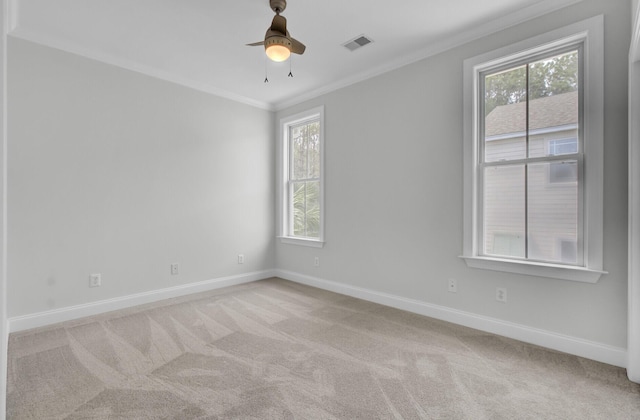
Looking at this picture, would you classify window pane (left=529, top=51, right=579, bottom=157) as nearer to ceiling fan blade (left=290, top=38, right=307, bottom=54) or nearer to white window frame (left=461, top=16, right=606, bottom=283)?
white window frame (left=461, top=16, right=606, bottom=283)

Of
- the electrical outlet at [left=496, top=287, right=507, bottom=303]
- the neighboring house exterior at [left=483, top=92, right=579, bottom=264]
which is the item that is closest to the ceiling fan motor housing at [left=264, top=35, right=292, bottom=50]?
the neighboring house exterior at [left=483, top=92, right=579, bottom=264]

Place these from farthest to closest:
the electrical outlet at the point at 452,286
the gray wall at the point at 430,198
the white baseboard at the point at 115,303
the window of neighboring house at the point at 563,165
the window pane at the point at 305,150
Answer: the window pane at the point at 305,150, the electrical outlet at the point at 452,286, the white baseboard at the point at 115,303, the window of neighboring house at the point at 563,165, the gray wall at the point at 430,198

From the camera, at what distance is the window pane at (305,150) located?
4586mm

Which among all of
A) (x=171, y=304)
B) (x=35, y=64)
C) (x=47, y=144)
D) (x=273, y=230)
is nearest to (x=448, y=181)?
(x=273, y=230)

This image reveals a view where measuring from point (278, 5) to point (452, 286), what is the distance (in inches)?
112

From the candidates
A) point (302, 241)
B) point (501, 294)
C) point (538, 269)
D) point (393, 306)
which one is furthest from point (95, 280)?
point (538, 269)

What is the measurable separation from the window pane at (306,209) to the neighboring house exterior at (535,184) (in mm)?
2267

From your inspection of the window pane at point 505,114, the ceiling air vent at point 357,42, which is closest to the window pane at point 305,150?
the ceiling air vent at point 357,42

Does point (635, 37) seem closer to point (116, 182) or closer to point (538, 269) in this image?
point (538, 269)

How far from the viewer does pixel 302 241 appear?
458 centimetres

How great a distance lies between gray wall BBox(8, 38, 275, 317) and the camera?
2939 mm

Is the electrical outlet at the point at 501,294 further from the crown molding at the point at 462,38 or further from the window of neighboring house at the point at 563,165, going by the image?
the crown molding at the point at 462,38

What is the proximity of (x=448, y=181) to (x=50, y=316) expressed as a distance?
3.98 m

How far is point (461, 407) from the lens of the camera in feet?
6.04
